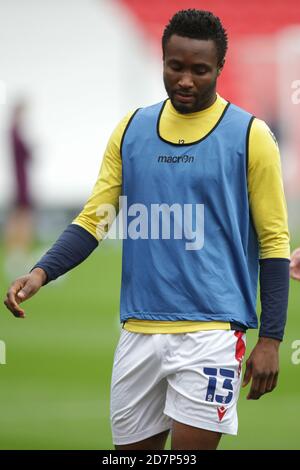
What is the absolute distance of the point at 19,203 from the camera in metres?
19.4

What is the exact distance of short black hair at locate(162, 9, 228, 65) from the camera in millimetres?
3934

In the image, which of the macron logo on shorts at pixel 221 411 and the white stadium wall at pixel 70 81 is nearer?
the macron logo on shorts at pixel 221 411

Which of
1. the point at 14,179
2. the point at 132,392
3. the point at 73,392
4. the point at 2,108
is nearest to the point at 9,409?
the point at 73,392

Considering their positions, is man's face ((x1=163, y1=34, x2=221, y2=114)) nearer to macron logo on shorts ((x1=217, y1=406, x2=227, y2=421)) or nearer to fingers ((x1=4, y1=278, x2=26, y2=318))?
fingers ((x1=4, y1=278, x2=26, y2=318))

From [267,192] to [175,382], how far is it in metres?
0.77

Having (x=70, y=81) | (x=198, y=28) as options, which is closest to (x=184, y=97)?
(x=198, y=28)

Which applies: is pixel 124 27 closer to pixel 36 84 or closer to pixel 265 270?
pixel 36 84

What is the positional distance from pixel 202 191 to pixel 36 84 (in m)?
17.6

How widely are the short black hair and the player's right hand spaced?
99cm

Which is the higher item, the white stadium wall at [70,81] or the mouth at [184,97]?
the white stadium wall at [70,81]

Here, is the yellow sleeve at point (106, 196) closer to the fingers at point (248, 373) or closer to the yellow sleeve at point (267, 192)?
the yellow sleeve at point (267, 192)

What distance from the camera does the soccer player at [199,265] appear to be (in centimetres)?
389

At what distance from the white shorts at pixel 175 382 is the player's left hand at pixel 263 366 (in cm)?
7

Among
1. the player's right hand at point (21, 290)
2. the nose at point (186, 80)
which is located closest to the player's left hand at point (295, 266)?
the nose at point (186, 80)
